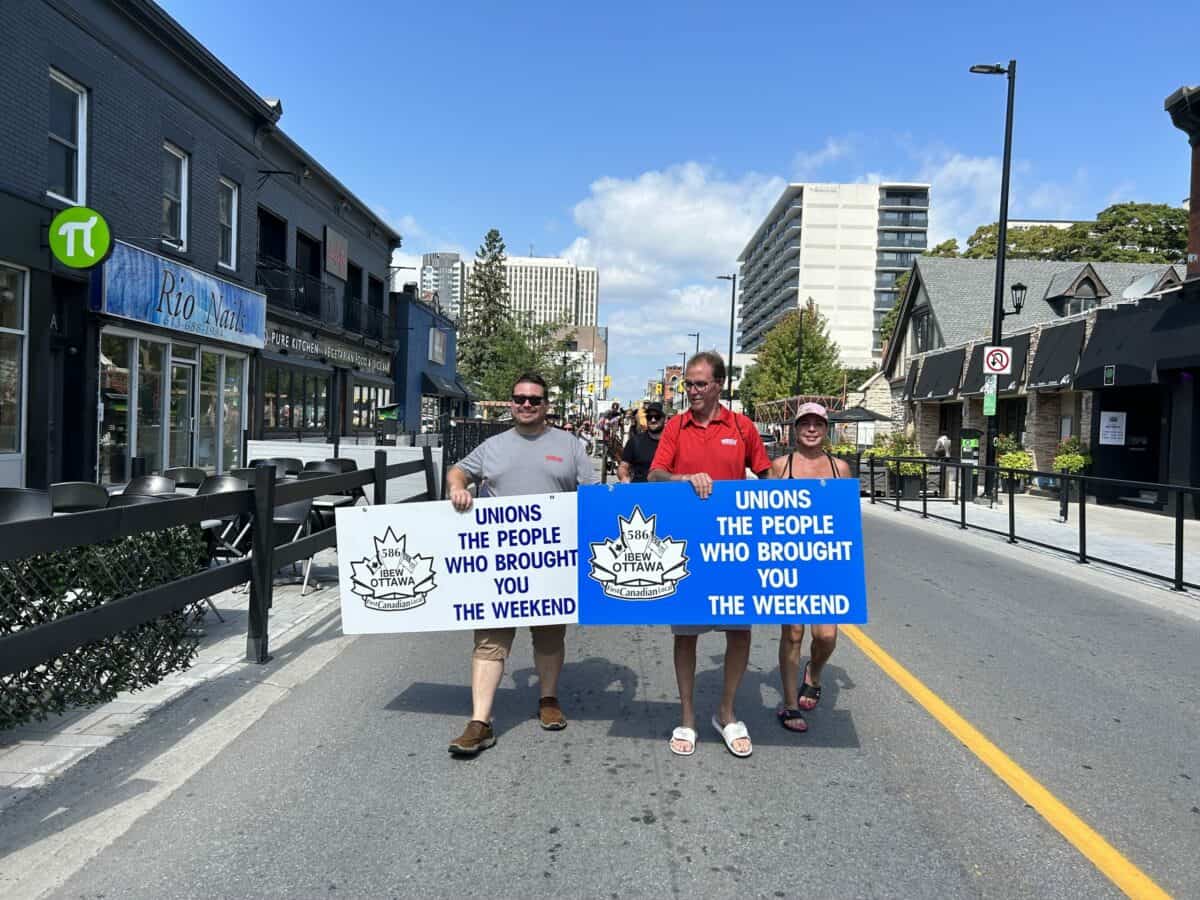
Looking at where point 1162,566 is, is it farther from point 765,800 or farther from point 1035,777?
point 765,800

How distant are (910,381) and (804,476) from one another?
114 ft

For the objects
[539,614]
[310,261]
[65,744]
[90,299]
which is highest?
[310,261]

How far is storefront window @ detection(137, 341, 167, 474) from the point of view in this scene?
16736 millimetres

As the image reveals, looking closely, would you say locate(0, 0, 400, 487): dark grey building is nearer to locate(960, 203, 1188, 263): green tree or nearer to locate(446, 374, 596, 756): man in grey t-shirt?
locate(446, 374, 596, 756): man in grey t-shirt

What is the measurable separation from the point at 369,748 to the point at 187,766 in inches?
33.0

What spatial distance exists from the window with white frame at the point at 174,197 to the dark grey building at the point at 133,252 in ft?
0.12

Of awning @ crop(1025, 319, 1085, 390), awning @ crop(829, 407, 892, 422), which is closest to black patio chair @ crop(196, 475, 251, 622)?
awning @ crop(1025, 319, 1085, 390)

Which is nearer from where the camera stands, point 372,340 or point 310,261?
point 310,261

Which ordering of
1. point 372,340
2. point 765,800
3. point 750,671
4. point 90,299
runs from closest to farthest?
point 765,800 → point 750,671 → point 90,299 → point 372,340

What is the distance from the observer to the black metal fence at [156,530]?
398 cm

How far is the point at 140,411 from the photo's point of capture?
54.9 feet

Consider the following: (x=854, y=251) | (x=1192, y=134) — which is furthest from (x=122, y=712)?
(x=854, y=251)

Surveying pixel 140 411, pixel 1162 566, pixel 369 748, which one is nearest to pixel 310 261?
pixel 140 411

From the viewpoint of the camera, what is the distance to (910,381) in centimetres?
3806
